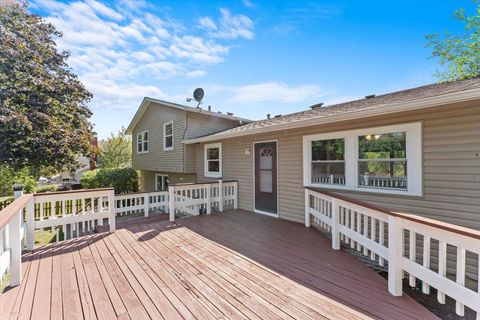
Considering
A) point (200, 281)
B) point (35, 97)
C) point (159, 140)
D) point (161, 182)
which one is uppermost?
point (35, 97)

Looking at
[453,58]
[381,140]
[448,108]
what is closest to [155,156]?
[381,140]

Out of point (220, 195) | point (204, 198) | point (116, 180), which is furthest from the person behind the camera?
point (116, 180)

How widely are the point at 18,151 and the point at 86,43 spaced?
13.7ft

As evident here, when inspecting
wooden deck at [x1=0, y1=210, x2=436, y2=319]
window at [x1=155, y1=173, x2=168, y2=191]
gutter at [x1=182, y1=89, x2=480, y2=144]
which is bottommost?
wooden deck at [x1=0, y1=210, x2=436, y2=319]

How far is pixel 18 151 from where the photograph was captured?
7.09m

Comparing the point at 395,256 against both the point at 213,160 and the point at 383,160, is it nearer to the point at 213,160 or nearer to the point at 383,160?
the point at 383,160

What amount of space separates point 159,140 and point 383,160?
9.38m

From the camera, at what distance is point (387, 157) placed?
4.22 metres

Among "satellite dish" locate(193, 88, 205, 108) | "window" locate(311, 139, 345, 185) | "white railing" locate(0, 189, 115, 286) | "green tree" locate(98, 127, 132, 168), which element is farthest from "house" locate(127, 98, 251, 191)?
"green tree" locate(98, 127, 132, 168)

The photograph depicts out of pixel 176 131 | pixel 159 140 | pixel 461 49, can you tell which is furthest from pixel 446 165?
pixel 461 49

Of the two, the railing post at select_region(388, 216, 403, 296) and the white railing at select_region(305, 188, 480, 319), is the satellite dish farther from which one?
the railing post at select_region(388, 216, 403, 296)

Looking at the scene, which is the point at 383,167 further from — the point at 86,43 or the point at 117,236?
the point at 86,43

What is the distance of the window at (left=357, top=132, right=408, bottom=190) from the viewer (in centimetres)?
406

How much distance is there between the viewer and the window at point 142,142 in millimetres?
12352
